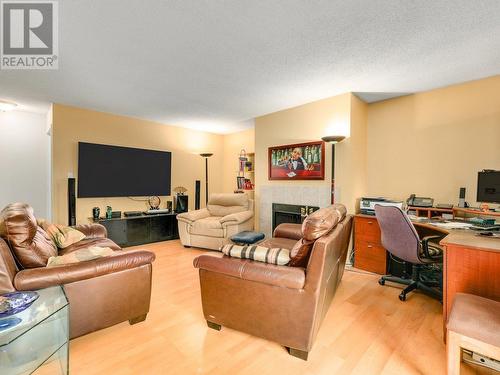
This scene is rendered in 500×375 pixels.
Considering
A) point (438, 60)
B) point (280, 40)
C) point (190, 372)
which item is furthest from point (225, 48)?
point (190, 372)

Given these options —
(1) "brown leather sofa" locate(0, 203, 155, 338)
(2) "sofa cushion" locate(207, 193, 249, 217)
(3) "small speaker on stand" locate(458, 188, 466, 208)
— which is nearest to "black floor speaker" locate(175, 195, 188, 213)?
(2) "sofa cushion" locate(207, 193, 249, 217)

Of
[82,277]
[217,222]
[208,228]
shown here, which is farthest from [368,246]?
[82,277]

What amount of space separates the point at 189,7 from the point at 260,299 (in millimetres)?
2105

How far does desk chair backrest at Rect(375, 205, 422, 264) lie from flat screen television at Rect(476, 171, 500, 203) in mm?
891

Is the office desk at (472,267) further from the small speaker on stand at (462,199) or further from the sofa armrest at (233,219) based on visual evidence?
the sofa armrest at (233,219)

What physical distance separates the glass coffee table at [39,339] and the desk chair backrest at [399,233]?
8.87 ft

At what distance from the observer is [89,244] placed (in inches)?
106

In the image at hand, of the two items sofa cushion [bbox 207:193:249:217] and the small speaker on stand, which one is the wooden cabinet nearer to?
the small speaker on stand

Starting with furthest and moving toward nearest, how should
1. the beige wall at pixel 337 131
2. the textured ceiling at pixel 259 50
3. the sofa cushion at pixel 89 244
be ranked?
the beige wall at pixel 337 131 < the sofa cushion at pixel 89 244 < the textured ceiling at pixel 259 50

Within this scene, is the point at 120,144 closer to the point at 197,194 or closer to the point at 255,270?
the point at 197,194

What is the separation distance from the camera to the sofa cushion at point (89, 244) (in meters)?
2.47

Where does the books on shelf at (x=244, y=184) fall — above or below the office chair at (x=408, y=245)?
above

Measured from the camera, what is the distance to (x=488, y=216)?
275 centimetres

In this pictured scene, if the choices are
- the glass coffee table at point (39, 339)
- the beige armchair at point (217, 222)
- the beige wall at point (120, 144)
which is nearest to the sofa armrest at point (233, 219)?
the beige armchair at point (217, 222)
